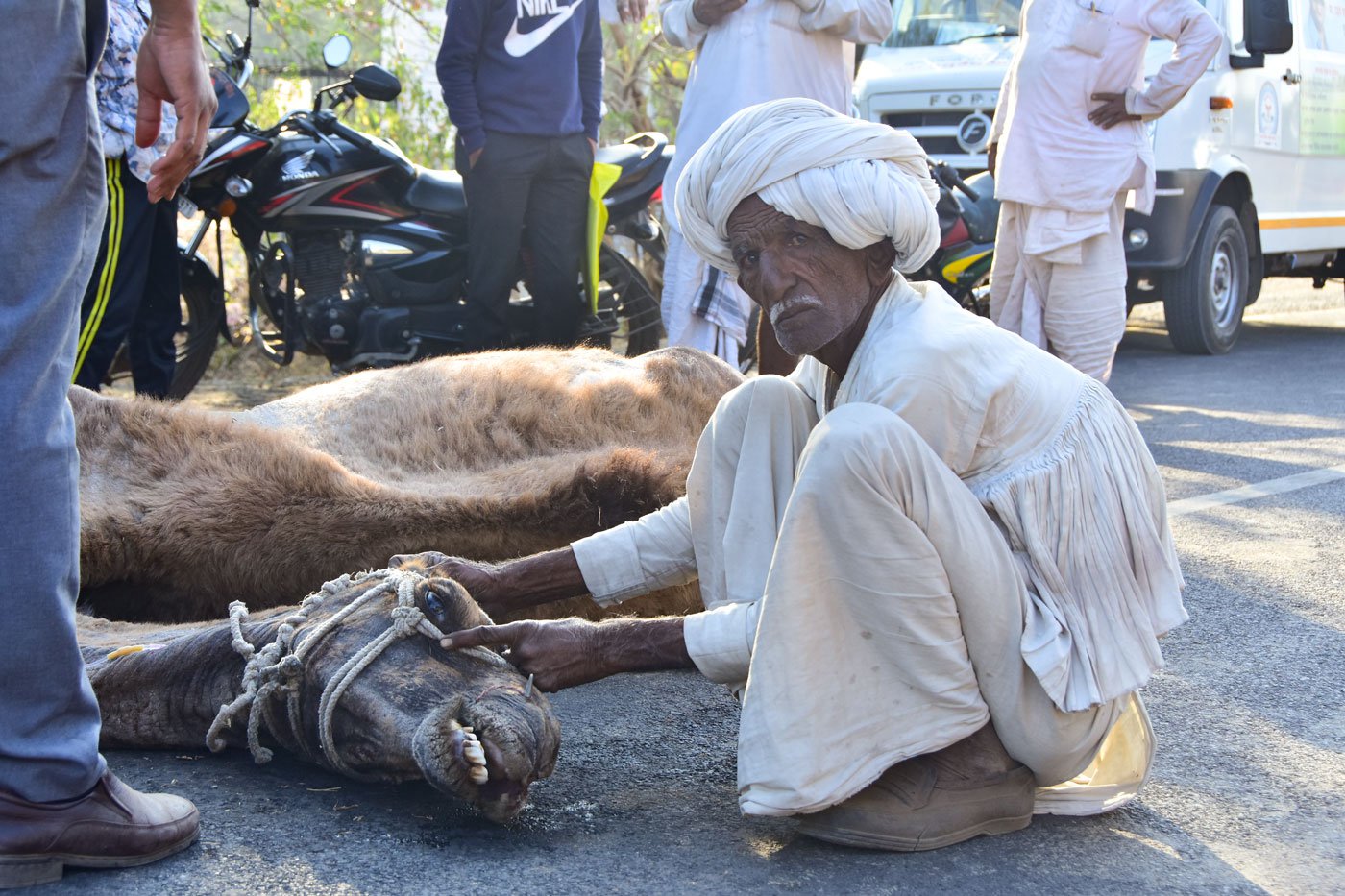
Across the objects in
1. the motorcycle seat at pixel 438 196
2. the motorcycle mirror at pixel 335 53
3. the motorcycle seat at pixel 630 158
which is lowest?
the motorcycle seat at pixel 438 196

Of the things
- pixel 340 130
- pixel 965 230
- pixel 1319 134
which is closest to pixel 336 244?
pixel 340 130

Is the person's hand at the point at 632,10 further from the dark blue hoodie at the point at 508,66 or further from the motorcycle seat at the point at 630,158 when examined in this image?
the motorcycle seat at the point at 630,158

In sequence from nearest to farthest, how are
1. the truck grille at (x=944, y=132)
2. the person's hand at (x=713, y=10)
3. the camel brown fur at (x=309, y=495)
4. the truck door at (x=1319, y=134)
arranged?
1. the camel brown fur at (x=309, y=495)
2. the person's hand at (x=713, y=10)
3. the truck grille at (x=944, y=132)
4. the truck door at (x=1319, y=134)

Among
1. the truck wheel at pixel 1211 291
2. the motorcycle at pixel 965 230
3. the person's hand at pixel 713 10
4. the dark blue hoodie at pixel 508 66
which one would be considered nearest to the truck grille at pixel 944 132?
the motorcycle at pixel 965 230

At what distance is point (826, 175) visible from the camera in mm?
2318

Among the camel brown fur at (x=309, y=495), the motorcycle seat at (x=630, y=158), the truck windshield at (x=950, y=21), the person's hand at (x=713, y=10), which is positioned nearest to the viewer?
the camel brown fur at (x=309, y=495)

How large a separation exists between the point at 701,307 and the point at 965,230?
2545mm

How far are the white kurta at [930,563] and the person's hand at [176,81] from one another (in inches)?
40.4

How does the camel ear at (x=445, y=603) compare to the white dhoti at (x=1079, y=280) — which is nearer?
the camel ear at (x=445, y=603)

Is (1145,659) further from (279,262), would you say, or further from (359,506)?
(279,262)

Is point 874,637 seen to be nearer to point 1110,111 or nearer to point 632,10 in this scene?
point 1110,111

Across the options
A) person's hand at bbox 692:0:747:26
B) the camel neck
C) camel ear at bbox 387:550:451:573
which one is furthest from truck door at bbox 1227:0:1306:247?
the camel neck

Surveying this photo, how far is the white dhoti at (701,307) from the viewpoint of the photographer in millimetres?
5391

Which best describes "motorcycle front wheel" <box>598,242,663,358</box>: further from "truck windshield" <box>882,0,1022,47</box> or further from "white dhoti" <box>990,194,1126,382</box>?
"truck windshield" <box>882,0,1022,47</box>
